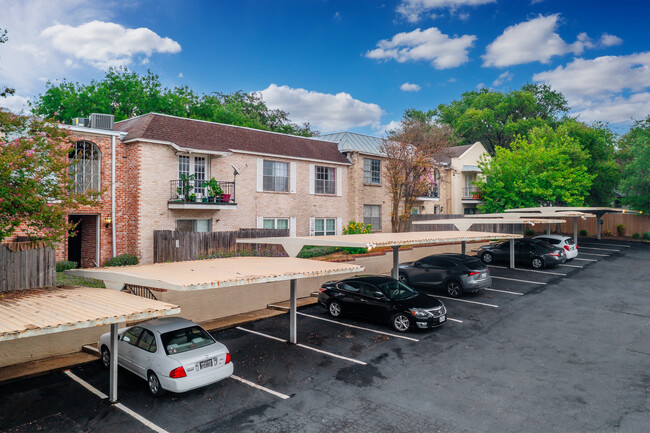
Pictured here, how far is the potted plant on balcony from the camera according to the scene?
21130 millimetres

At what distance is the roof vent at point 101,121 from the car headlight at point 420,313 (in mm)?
17655

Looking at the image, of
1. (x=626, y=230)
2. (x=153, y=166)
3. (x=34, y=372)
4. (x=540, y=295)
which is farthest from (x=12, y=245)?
(x=626, y=230)

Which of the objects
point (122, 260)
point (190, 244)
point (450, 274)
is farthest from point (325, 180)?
point (122, 260)

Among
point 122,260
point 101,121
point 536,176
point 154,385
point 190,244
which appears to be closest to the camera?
point 154,385

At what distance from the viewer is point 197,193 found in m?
21.7

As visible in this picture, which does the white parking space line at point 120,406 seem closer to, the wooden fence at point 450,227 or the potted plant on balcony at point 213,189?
the potted plant on balcony at point 213,189

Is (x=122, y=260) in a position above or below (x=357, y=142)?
below

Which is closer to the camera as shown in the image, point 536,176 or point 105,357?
point 105,357

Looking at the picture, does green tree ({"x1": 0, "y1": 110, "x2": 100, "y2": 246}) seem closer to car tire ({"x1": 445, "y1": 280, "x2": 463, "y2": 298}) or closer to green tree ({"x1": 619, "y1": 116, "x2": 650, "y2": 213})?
car tire ({"x1": 445, "y1": 280, "x2": 463, "y2": 298})

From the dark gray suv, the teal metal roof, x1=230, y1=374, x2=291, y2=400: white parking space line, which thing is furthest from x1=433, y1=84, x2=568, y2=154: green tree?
x1=230, y1=374, x2=291, y2=400: white parking space line

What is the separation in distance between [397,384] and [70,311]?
6745mm

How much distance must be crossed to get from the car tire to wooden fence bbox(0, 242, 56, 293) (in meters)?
14.3

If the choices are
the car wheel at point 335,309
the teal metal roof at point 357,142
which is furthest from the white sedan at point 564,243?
the car wheel at point 335,309

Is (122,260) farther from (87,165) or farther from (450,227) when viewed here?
(450,227)
